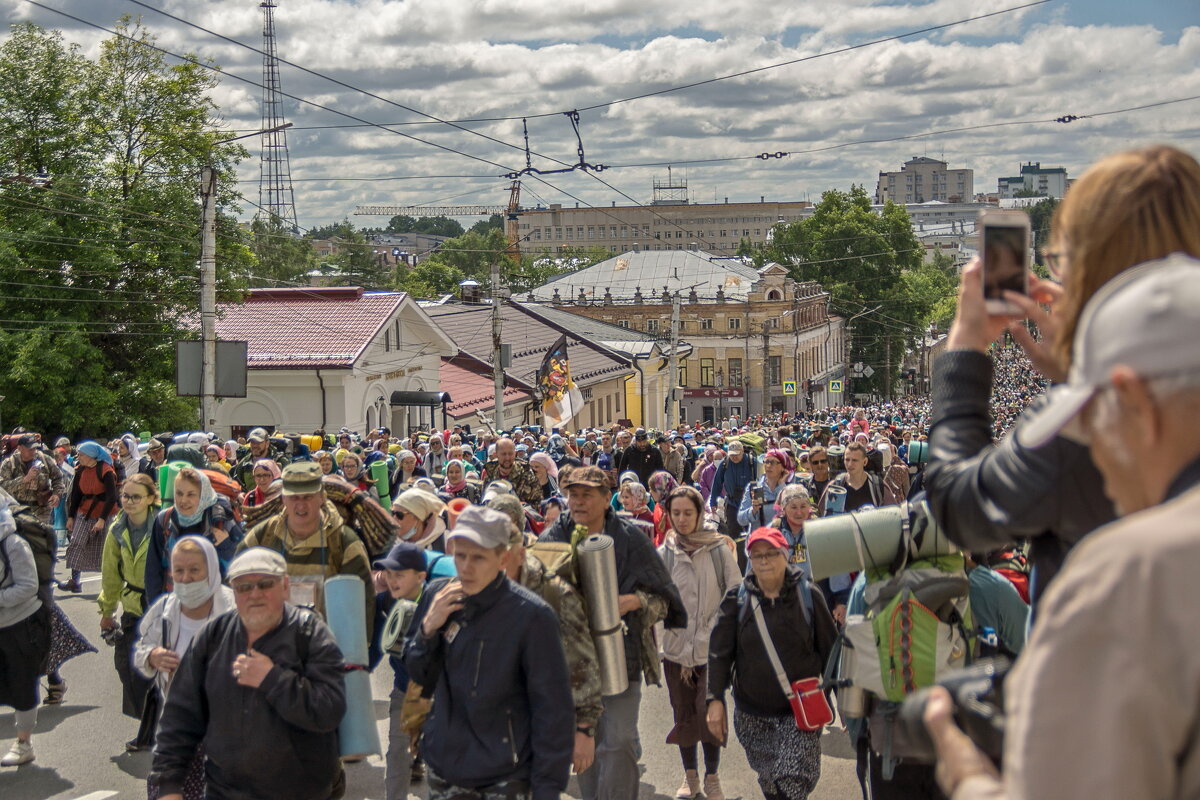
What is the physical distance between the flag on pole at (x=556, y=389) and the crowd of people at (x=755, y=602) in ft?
79.6

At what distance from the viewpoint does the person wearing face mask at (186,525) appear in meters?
7.90

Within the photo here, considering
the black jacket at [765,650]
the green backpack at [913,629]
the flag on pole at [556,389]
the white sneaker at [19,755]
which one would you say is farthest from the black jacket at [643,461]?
the flag on pole at [556,389]

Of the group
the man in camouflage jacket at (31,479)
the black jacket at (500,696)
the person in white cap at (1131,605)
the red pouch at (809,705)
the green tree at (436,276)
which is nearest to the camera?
the person in white cap at (1131,605)

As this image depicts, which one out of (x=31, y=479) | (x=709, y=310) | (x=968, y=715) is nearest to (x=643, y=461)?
(x=31, y=479)

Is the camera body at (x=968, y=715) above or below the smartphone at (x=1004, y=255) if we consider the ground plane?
below

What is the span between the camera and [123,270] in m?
35.5

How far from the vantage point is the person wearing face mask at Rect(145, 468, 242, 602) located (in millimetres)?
7898

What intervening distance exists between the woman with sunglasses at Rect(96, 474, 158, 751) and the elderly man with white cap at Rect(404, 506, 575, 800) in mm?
4126

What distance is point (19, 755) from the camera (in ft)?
27.3

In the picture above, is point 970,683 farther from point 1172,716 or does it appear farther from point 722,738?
point 722,738

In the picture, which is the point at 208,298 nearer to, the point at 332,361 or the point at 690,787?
the point at 332,361

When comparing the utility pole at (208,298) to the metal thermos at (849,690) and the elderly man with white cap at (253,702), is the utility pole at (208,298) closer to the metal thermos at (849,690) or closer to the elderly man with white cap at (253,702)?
the elderly man with white cap at (253,702)

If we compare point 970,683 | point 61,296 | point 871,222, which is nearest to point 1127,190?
point 970,683

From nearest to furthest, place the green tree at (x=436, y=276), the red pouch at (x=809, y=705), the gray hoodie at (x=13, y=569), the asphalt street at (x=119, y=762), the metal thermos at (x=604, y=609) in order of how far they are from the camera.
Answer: the metal thermos at (x=604, y=609) < the red pouch at (x=809, y=705) < the asphalt street at (x=119, y=762) < the gray hoodie at (x=13, y=569) < the green tree at (x=436, y=276)
